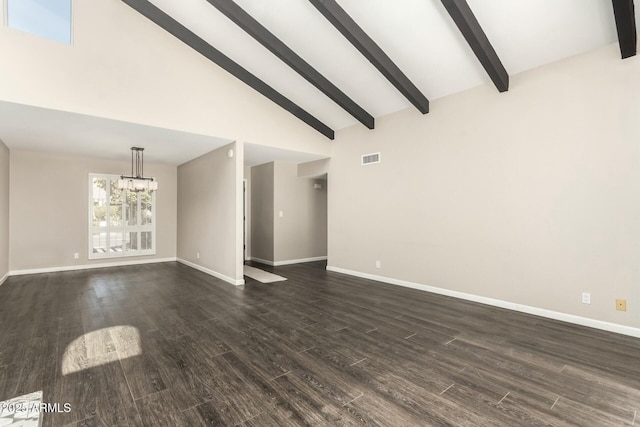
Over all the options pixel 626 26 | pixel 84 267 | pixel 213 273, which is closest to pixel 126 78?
pixel 213 273

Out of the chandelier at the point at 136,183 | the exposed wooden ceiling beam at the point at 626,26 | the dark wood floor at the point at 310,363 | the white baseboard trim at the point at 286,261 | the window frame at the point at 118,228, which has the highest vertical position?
the exposed wooden ceiling beam at the point at 626,26

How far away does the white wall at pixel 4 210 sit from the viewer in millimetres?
5094

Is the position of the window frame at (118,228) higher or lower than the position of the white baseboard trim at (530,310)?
higher

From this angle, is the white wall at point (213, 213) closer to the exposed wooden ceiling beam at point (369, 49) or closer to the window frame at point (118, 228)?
the window frame at point (118, 228)

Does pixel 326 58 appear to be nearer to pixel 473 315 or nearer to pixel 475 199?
pixel 475 199

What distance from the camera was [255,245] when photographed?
25.4 ft

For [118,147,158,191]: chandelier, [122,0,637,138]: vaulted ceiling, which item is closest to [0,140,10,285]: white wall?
[118,147,158,191]: chandelier

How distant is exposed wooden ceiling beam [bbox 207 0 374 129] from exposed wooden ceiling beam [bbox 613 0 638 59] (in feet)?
10.7

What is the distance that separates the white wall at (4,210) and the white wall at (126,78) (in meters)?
2.66

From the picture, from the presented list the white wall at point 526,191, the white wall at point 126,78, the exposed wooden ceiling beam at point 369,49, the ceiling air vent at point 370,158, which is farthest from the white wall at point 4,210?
the white wall at point 526,191

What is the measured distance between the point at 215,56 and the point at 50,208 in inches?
188

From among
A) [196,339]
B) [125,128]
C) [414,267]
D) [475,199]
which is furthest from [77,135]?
[475,199]

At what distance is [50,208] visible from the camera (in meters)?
6.15

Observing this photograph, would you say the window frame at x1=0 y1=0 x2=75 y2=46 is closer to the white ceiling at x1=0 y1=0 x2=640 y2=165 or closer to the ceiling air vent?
the white ceiling at x1=0 y1=0 x2=640 y2=165
